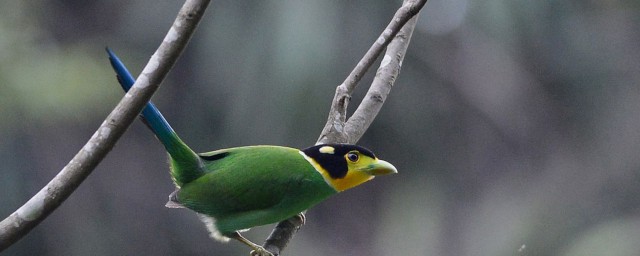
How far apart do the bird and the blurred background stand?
306 inches

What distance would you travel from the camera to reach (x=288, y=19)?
11.7m

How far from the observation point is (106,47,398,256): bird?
3350mm

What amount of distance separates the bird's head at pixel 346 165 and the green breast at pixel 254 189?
32 mm

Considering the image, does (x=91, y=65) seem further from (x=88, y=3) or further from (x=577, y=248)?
(x=577, y=248)

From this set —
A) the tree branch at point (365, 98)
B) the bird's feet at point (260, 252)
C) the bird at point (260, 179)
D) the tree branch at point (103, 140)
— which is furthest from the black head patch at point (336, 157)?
the tree branch at point (103, 140)

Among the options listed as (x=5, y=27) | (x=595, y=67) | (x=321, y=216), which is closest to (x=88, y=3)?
(x=5, y=27)

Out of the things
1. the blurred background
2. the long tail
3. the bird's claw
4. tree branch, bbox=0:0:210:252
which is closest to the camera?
tree branch, bbox=0:0:210:252

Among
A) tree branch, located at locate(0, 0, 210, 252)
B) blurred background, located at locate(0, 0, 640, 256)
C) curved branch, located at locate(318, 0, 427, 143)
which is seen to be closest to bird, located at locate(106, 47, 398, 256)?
curved branch, located at locate(318, 0, 427, 143)

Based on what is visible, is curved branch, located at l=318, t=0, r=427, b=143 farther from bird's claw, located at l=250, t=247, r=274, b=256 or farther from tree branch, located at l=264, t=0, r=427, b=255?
bird's claw, located at l=250, t=247, r=274, b=256

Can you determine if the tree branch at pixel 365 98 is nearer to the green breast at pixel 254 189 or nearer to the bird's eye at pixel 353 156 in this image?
the green breast at pixel 254 189

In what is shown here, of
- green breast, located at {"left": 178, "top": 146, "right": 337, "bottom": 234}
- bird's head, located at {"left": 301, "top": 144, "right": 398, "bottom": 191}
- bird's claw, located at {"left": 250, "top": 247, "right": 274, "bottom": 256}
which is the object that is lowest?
bird's claw, located at {"left": 250, "top": 247, "right": 274, "bottom": 256}

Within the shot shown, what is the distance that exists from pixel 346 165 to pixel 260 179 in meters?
0.29

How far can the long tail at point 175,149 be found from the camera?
3258 millimetres

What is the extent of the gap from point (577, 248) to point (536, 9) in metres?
3.01
